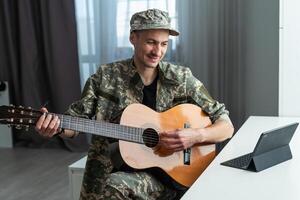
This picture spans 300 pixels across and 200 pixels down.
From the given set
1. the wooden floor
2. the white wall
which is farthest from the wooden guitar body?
the wooden floor

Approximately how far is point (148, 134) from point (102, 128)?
0.19 meters

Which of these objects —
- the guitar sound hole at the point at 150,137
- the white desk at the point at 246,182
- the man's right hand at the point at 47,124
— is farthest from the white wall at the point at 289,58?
the man's right hand at the point at 47,124

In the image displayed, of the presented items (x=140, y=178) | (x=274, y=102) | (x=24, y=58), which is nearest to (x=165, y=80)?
(x=140, y=178)

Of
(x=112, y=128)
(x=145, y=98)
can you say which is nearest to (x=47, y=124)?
(x=112, y=128)

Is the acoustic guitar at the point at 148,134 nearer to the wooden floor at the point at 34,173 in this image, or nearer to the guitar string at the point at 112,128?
the guitar string at the point at 112,128

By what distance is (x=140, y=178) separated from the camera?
5.55 ft

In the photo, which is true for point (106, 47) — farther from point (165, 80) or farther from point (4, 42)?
point (165, 80)

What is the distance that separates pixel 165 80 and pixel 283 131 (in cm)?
59

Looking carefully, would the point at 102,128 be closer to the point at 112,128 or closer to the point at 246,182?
the point at 112,128

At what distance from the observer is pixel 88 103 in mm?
1840

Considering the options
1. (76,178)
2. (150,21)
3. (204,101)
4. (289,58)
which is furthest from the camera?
(289,58)

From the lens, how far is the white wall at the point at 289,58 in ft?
7.89

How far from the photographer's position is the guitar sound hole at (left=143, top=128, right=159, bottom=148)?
175 cm

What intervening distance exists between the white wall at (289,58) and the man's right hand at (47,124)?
1387 mm
